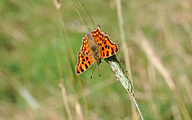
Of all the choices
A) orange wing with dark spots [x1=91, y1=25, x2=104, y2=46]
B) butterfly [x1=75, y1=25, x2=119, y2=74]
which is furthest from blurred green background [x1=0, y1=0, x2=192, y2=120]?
orange wing with dark spots [x1=91, y1=25, x2=104, y2=46]

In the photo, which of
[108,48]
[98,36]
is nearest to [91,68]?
[98,36]

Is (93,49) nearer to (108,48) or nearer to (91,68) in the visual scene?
(108,48)

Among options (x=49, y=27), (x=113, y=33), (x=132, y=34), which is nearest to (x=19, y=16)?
(x=49, y=27)

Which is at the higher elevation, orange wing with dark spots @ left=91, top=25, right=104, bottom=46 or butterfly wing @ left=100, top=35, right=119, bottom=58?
orange wing with dark spots @ left=91, top=25, right=104, bottom=46

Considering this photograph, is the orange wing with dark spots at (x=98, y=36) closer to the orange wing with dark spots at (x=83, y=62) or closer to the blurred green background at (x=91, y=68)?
the orange wing with dark spots at (x=83, y=62)

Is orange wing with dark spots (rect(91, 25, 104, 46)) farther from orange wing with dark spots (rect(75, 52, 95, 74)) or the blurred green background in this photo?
the blurred green background

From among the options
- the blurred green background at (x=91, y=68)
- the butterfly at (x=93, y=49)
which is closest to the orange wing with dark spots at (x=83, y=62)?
the butterfly at (x=93, y=49)
